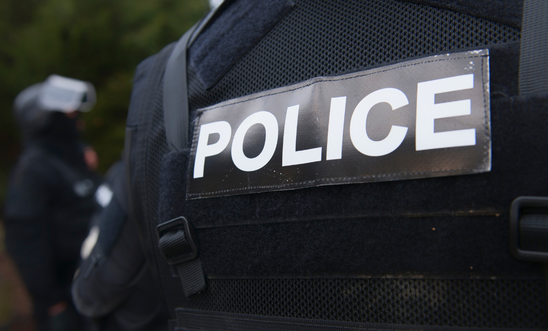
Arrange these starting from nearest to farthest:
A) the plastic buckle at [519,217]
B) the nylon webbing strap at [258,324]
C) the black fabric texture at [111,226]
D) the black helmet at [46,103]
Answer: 1. the plastic buckle at [519,217]
2. the nylon webbing strap at [258,324]
3. the black fabric texture at [111,226]
4. the black helmet at [46,103]

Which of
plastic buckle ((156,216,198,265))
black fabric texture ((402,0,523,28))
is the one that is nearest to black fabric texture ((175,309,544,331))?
plastic buckle ((156,216,198,265))

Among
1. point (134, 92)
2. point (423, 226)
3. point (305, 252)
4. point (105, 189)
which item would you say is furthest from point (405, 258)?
point (105, 189)

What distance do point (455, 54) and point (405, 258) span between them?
33 centimetres

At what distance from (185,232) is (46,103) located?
2777 millimetres

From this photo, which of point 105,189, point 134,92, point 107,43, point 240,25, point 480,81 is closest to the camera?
point 480,81

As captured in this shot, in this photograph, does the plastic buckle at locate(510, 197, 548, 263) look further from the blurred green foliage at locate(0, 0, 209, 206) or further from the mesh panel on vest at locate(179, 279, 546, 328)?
the blurred green foliage at locate(0, 0, 209, 206)

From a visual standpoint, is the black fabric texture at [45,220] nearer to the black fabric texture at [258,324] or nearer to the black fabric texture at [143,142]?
the black fabric texture at [143,142]

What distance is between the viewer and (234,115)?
0.78m

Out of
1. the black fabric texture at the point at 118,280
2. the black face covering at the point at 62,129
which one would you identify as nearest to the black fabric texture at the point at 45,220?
the black face covering at the point at 62,129

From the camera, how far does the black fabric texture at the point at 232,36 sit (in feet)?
2.72

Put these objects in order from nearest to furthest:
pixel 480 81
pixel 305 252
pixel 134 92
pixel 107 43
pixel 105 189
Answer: pixel 480 81 → pixel 305 252 → pixel 134 92 → pixel 105 189 → pixel 107 43

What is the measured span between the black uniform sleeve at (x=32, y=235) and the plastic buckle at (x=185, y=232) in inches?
87.5

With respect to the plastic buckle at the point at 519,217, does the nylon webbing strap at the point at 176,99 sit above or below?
above

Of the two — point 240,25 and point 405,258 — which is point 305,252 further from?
point 240,25
